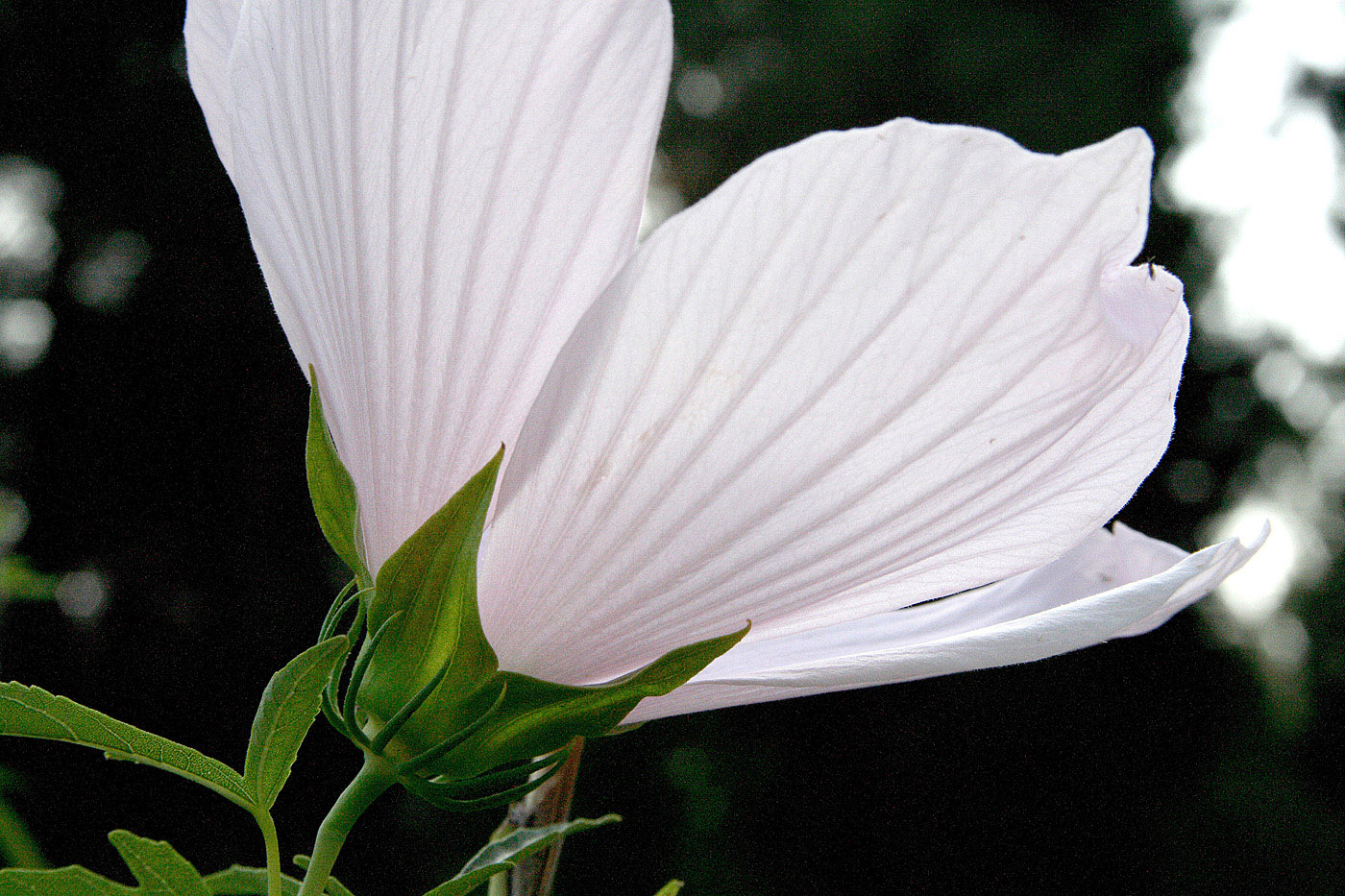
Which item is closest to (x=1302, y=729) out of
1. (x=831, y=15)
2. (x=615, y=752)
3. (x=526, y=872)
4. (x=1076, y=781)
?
(x=1076, y=781)

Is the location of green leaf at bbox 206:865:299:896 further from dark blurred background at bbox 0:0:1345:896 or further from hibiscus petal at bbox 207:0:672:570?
dark blurred background at bbox 0:0:1345:896

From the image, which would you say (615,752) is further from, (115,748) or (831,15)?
(115,748)

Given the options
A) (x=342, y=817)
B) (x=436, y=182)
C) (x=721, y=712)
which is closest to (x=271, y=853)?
(x=342, y=817)

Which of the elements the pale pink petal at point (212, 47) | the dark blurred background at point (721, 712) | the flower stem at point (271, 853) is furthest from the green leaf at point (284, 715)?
the dark blurred background at point (721, 712)

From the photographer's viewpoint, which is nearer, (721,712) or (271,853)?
(271,853)

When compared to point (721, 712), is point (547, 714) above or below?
above

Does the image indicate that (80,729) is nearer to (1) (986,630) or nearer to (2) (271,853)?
(2) (271,853)
